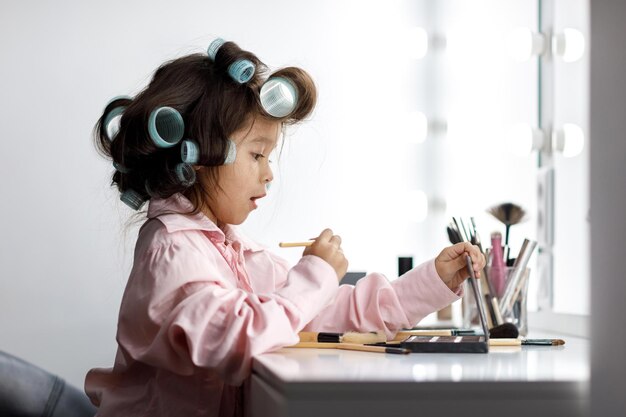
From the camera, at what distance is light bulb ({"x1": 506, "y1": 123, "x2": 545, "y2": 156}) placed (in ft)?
5.84

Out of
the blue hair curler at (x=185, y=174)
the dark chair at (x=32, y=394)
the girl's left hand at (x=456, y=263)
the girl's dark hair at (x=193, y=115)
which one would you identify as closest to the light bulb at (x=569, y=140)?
A: the girl's left hand at (x=456, y=263)

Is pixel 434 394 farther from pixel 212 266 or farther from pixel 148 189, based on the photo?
pixel 148 189

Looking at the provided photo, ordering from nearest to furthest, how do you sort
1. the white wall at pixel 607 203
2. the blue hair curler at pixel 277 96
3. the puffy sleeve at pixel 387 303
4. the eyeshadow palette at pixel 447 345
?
the white wall at pixel 607 203
the eyeshadow palette at pixel 447 345
the blue hair curler at pixel 277 96
the puffy sleeve at pixel 387 303

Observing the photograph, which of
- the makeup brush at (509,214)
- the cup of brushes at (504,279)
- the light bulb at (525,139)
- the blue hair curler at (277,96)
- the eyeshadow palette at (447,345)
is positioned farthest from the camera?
Result: the light bulb at (525,139)

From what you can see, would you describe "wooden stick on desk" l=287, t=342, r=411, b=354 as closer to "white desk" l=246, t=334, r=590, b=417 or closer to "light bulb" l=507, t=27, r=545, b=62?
"white desk" l=246, t=334, r=590, b=417

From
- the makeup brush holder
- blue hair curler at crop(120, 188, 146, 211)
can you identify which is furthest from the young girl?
the makeup brush holder

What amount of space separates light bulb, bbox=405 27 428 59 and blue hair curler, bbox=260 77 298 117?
2.36ft

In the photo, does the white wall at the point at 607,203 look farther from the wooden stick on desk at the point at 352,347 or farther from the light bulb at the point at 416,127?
the light bulb at the point at 416,127

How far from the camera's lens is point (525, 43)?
1.79 m

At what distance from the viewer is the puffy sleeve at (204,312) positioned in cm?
91

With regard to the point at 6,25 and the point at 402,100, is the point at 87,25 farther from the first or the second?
the point at 402,100

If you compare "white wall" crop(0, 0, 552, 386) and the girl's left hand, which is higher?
"white wall" crop(0, 0, 552, 386)

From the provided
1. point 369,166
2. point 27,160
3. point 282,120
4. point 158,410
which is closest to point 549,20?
point 369,166

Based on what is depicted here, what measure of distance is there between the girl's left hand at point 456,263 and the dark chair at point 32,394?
0.57 meters
